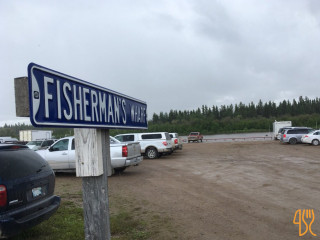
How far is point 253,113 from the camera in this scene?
5694 inches

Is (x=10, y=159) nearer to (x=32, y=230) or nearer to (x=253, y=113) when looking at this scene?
(x=32, y=230)

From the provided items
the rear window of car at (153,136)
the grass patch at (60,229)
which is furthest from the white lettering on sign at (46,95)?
the rear window of car at (153,136)

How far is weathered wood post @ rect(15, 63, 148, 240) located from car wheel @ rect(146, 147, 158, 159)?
16687mm

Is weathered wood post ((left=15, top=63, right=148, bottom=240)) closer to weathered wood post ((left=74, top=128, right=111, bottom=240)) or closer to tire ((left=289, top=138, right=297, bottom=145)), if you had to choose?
weathered wood post ((left=74, top=128, right=111, bottom=240))

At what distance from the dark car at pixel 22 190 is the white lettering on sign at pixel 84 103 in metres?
2.14

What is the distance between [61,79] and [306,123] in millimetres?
106020

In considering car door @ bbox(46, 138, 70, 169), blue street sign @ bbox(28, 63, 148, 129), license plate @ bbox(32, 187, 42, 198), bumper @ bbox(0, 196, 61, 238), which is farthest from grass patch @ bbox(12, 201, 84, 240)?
car door @ bbox(46, 138, 70, 169)

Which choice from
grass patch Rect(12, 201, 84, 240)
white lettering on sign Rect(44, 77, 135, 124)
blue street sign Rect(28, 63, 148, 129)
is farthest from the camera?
grass patch Rect(12, 201, 84, 240)

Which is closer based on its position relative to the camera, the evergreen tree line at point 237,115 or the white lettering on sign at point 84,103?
the white lettering on sign at point 84,103

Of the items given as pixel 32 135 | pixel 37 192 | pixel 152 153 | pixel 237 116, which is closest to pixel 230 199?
pixel 37 192

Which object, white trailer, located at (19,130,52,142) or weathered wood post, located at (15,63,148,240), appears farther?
white trailer, located at (19,130,52,142)

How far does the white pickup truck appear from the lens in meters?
11.6

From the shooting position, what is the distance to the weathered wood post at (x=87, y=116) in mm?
1858

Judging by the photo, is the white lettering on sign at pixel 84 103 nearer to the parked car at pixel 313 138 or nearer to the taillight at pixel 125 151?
the taillight at pixel 125 151
